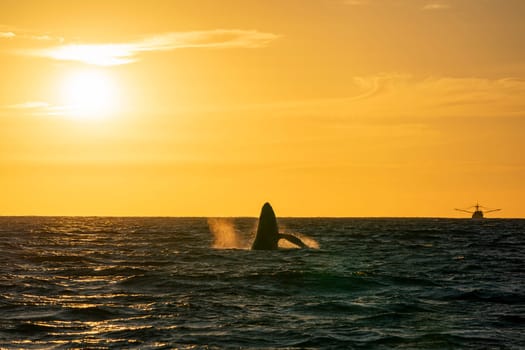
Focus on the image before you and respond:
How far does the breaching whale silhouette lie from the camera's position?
115 ft

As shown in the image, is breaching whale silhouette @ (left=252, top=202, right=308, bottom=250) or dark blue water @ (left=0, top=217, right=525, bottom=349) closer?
dark blue water @ (left=0, top=217, right=525, bottom=349)

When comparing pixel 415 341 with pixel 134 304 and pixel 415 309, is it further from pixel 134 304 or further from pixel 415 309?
pixel 134 304

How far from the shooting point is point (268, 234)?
37.5 meters

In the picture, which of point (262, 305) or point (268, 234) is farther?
point (268, 234)

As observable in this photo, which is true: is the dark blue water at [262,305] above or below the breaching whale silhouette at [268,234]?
below

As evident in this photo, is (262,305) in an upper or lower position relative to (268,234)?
lower

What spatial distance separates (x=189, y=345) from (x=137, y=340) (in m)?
1.17

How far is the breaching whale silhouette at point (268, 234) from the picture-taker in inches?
1385

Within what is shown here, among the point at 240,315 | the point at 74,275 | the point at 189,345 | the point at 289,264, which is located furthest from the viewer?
the point at 289,264

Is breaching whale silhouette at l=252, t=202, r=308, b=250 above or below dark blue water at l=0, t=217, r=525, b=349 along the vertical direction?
above

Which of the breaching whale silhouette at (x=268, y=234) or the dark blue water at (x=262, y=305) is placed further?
the breaching whale silhouette at (x=268, y=234)

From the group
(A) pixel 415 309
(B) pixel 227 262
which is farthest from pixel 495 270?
(A) pixel 415 309

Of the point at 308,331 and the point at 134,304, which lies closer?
the point at 308,331

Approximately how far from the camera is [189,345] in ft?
50.3
